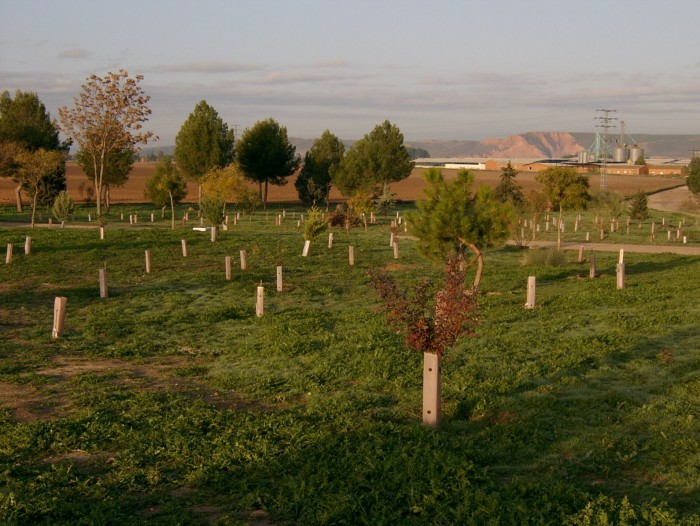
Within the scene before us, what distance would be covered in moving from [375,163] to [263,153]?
12.4 metres

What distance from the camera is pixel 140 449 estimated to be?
10242 millimetres

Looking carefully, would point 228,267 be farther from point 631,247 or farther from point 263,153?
point 263,153

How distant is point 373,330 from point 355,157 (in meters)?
67.3

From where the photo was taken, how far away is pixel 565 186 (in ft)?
154

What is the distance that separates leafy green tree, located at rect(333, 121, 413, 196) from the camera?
83.1m

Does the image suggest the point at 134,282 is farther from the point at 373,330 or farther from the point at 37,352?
the point at 373,330

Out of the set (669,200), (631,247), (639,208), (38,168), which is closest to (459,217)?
(631,247)

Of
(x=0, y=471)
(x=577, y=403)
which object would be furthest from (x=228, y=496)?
(x=577, y=403)

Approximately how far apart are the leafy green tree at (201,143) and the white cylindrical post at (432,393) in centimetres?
7236

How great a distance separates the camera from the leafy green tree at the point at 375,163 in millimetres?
83125

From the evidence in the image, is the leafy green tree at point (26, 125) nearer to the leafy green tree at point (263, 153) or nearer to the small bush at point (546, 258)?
the leafy green tree at point (263, 153)

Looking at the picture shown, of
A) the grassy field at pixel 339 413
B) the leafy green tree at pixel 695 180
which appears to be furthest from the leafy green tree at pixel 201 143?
the grassy field at pixel 339 413

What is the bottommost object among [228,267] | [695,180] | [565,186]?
[228,267]

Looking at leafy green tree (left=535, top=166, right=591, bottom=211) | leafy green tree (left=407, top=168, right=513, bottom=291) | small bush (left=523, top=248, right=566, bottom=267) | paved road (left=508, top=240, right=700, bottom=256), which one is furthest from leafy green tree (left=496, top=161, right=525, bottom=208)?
leafy green tree (left=407, top=168, right=513, bottom=291)
